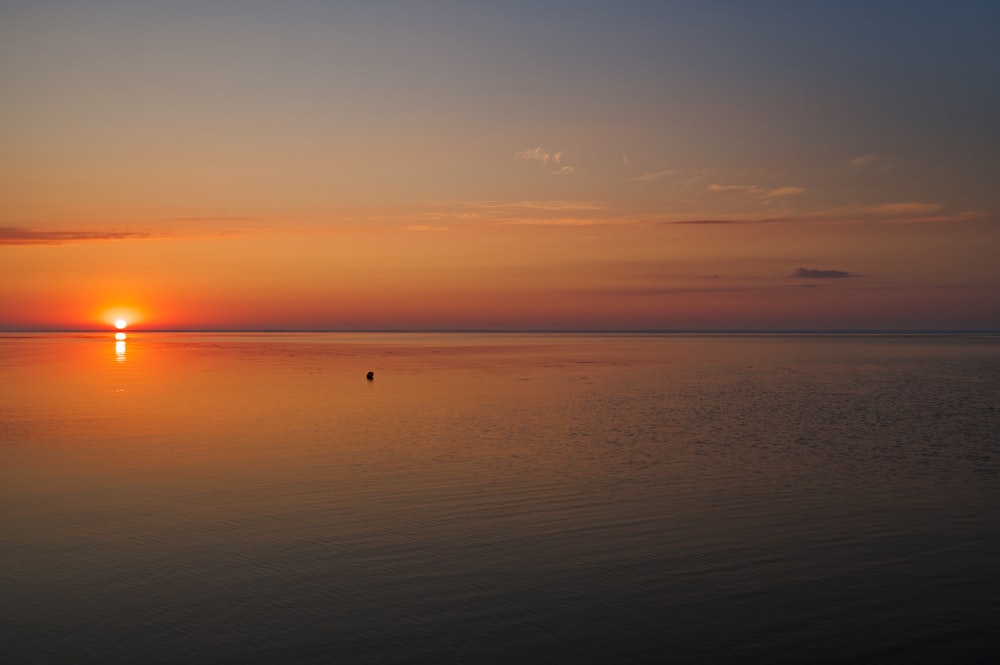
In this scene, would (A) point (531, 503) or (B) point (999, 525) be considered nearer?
(B) point (999, 525)

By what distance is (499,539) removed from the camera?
14.0m

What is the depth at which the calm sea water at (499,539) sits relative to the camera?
31.9 feet

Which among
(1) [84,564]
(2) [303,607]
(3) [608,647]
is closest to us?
(3) [608,647]

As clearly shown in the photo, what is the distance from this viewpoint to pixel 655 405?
36.3 m

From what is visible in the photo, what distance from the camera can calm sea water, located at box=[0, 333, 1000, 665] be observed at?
9719mm

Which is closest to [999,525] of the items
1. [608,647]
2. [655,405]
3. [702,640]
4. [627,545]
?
[627,545]

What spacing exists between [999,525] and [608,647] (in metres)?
9.49

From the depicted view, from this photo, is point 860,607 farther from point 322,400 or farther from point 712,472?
point 322,400

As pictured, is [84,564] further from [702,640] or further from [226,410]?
[226,410]

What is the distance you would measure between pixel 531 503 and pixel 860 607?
7265mm

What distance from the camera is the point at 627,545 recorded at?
13586 millimetres

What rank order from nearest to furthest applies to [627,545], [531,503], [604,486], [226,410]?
1. [627,545]
2. [531,503]
3. [604,486]
4. [226,410]

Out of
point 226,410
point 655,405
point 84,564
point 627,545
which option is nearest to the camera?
point 84,564

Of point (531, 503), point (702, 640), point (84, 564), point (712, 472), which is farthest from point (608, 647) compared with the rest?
point (712, 472)
